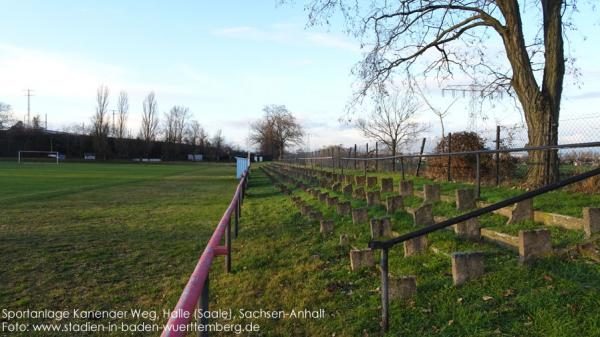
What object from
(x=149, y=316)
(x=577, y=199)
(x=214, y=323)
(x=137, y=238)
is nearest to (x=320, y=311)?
(x=214, y=323)

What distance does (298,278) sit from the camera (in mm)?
5473

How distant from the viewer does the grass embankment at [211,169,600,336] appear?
334 cm

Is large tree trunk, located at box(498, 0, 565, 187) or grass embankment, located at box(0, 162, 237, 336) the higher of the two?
large tree trunk, located at box(498, 0, 565, 187)

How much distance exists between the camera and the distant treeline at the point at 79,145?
78.9 meters

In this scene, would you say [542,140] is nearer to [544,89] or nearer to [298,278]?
[544,89]

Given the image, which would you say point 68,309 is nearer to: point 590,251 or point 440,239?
point 440,239

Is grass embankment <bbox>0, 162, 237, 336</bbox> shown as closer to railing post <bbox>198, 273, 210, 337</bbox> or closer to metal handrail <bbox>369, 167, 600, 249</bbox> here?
railing post <bbox>198, 273, 210, 337</bbox>

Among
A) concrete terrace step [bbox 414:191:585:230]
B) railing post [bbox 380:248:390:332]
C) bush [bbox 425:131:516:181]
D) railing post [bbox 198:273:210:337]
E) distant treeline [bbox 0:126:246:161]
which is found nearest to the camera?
railing post [bbox 198:273:210:337]

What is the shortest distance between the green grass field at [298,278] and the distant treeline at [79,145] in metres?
79.8

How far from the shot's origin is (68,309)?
490 centimetres

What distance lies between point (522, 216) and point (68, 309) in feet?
17.5

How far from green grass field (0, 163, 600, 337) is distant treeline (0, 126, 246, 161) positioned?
7978cm

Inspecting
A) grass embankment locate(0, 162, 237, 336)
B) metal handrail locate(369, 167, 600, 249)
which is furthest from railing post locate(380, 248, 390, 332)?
grass embankment locate(0, 162, 237, 336)

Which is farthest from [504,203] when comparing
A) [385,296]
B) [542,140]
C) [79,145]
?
[79,145]
